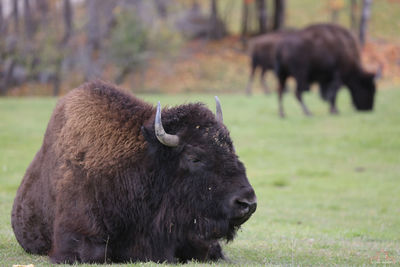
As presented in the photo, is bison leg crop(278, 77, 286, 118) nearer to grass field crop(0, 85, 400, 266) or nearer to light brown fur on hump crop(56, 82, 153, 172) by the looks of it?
grass field crop(0, 85, 400, 266)

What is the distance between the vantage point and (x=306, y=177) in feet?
53.5

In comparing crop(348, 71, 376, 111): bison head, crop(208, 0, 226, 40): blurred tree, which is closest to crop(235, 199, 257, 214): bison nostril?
crop(348, 71, 376, 111): bison head

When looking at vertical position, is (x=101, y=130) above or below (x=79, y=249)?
above

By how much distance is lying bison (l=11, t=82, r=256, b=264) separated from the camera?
612 centimetres

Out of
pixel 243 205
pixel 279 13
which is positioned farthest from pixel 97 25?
pixel 243 205

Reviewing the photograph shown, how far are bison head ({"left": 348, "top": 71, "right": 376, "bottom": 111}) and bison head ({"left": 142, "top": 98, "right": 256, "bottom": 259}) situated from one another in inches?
763

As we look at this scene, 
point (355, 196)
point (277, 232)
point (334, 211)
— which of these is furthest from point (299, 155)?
point (277, 232)

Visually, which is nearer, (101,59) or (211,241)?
(211,241)

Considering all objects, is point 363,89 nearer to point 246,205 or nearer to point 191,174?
point 191,174

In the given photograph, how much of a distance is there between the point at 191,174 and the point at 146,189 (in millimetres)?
506

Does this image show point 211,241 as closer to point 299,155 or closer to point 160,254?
point 160,254

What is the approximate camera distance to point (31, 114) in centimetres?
2516

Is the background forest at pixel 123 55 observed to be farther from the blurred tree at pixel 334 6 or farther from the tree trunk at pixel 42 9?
the blurred tree at pixel 334 6

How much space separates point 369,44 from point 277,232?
4202 centimetres
